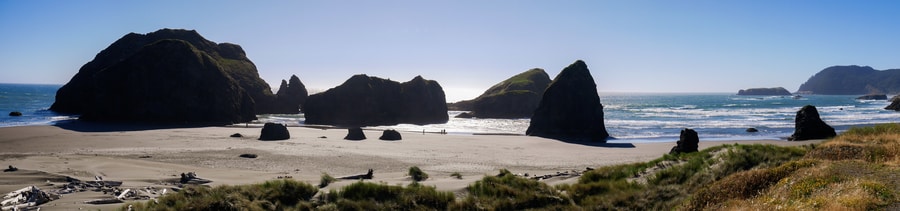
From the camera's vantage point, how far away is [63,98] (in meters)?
85.6

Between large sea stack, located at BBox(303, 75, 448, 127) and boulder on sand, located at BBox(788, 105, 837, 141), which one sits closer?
boulder on sand, located at BBox(788, 105, 837, 141)

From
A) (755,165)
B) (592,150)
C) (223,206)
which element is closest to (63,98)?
(592,150)

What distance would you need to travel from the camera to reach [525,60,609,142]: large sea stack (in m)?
51.5

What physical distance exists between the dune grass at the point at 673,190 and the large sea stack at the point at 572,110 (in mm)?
35034

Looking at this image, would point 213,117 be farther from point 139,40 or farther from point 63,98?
point 139,40

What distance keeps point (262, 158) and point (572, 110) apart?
1378 inches

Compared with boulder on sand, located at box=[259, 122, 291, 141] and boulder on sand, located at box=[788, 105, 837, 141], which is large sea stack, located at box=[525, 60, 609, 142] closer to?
boulder on sand, located at box=[788, 105, 837, 141]

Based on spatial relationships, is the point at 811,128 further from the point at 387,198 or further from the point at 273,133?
the point at 273,133

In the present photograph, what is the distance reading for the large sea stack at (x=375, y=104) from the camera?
7862 cm

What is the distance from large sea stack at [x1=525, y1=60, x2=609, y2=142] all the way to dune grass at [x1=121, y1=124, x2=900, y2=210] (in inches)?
1379

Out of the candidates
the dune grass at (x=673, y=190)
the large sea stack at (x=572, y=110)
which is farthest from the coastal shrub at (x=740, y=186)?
the large sea stack at (x=572, y=110)

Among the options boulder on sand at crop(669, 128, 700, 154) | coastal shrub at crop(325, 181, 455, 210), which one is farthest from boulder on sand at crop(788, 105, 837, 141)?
coastal shrub at crop(325, 181, 455, 210)

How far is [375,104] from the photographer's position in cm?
8062

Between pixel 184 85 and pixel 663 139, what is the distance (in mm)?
61383
